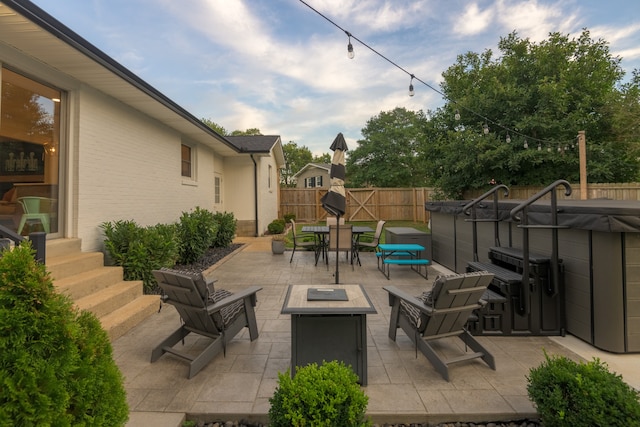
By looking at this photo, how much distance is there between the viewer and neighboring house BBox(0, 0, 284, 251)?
3.71 m

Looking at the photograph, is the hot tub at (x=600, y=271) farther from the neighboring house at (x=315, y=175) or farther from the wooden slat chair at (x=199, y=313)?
the neighboring house at (x=315, y=175)

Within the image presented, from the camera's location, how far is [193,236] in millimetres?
7230

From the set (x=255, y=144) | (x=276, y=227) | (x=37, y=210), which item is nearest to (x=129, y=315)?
(x=37, y=210)

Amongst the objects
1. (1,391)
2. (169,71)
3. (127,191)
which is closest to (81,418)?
(1,391)

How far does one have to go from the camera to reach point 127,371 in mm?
2754

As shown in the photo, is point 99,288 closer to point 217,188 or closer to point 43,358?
point 43,358

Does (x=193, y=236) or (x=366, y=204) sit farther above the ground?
(x=366, y=204)

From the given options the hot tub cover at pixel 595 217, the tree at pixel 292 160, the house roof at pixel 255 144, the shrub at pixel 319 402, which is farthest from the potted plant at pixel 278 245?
Result: the tree at pixel 292 160

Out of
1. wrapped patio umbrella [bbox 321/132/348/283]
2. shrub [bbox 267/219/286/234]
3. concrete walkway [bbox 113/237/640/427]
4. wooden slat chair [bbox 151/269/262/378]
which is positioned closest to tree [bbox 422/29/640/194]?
shrub [bbox 267/219/286/234]

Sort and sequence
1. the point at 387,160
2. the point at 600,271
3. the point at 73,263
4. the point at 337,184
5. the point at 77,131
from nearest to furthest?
the point at 600,271, the point at 73,263, the point at 77,131, the point at 337,184, the point at 387,160

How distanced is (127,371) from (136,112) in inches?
207

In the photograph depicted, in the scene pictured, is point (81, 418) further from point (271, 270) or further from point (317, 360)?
point (271, 270)

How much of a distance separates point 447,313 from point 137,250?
14.7 feet

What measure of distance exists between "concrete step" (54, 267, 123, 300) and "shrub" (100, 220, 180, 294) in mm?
232
